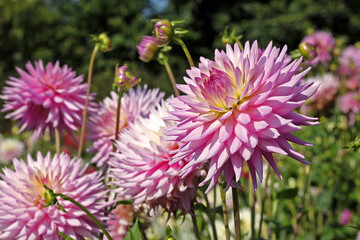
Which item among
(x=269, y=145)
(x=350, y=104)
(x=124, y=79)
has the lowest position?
(x=269, y=145)

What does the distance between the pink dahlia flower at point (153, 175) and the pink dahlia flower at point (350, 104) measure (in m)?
2.04

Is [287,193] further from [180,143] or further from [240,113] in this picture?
[240,113]

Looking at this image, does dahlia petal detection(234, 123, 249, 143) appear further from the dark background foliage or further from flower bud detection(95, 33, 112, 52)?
the dark background foliage

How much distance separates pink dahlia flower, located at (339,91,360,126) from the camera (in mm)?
2752

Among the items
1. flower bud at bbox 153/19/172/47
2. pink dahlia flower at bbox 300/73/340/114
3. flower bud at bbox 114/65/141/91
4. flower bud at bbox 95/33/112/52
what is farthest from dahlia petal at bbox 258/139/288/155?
pink dahlia flower at bbox 300/73/340/114

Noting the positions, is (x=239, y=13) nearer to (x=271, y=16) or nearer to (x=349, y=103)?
(x=271, y=16)

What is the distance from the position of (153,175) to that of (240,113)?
0.27m

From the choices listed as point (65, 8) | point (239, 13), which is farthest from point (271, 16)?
point (65, 8)

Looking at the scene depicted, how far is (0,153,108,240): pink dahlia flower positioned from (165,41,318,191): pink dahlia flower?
0.40m

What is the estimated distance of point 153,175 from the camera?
928 millimetres

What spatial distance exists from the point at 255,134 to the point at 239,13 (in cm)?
1555

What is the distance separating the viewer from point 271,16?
46.1 feet

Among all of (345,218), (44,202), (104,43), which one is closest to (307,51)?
(104,43)

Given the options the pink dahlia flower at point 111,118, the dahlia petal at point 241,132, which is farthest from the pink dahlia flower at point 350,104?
the dahlia petal at point 241,132
